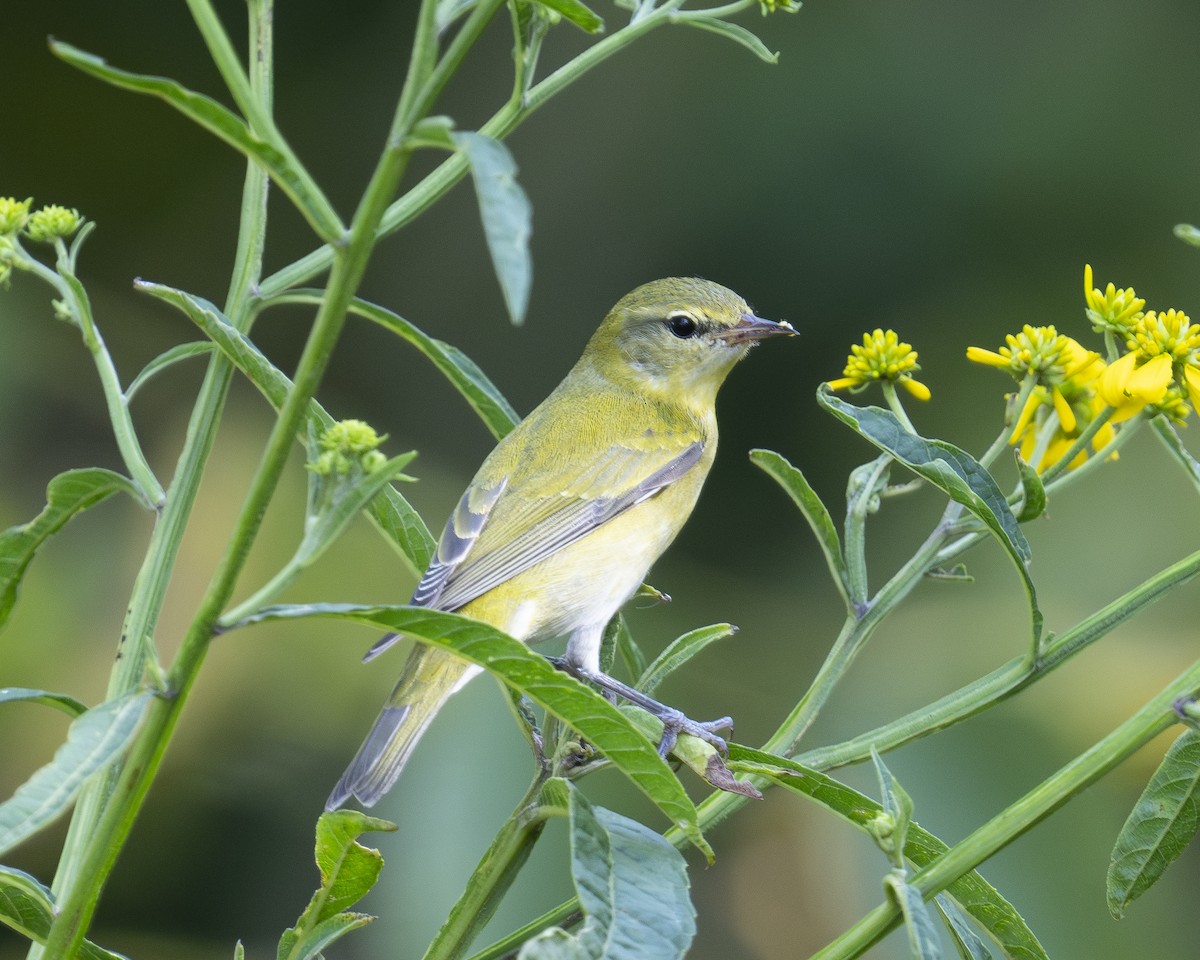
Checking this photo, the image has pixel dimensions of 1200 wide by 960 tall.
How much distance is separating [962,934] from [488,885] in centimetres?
48

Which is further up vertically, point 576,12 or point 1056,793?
point 576,12

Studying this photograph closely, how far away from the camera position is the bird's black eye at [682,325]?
309 centimetres

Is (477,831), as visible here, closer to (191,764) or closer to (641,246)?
(191,764)

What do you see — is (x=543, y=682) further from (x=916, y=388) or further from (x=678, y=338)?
(x=678, y=338)

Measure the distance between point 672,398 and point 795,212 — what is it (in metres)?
1.27

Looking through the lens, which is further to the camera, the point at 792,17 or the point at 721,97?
the point at 721,97

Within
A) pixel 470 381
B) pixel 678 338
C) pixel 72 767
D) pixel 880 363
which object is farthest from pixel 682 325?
pixel 72 767

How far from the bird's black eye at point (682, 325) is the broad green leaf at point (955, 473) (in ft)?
5.39

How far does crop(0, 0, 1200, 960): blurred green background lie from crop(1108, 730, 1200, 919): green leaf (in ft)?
4.89

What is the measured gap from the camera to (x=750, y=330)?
3.00m

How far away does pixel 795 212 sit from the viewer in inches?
164

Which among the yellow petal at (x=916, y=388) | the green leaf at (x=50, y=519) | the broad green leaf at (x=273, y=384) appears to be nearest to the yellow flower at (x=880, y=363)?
the yellow petal at (x=916, y=388)

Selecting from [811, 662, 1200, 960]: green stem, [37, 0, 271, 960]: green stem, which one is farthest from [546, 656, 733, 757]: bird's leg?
[37, 0, 271, 960]: green stem

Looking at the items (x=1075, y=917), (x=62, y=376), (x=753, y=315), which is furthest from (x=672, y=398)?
(x=62, y=376)
